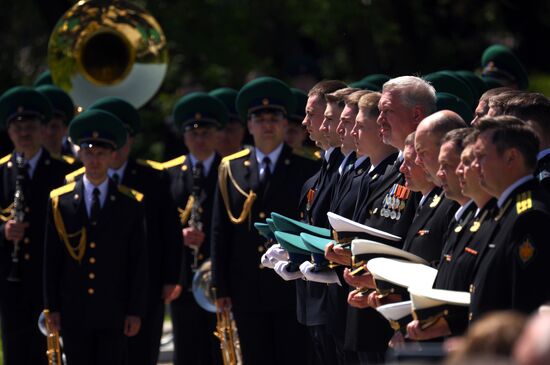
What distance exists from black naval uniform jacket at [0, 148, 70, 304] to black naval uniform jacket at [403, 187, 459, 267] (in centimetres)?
498

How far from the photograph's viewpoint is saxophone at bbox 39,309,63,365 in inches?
380

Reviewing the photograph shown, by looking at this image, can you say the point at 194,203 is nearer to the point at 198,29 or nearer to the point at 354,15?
the point at 354,15

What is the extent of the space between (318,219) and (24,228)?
10.9ft

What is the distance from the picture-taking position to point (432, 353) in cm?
440

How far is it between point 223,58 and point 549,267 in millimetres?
13677

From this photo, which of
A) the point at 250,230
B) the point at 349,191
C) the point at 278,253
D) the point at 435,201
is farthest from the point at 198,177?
the point at 435,201

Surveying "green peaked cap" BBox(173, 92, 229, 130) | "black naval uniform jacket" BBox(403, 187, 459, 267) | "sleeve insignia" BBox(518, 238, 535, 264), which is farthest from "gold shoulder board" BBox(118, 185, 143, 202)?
"sleeve insignia" BBox(518, 238, 535, 264)

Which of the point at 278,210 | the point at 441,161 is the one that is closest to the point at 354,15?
the point at 278,210

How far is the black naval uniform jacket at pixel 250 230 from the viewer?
988cm

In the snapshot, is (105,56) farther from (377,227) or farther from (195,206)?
(377,227)

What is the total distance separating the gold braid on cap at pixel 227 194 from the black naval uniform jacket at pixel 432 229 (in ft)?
11.0

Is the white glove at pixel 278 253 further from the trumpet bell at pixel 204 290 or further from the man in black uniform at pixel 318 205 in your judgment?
the trumpet bell at pixel 204 290

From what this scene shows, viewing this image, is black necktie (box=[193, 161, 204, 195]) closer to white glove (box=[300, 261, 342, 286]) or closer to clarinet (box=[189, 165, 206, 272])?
clarinet (box=[189, 165, 206, 272])

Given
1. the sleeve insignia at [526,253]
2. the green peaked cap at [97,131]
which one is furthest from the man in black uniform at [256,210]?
the sleeve insignia at [526,253]
